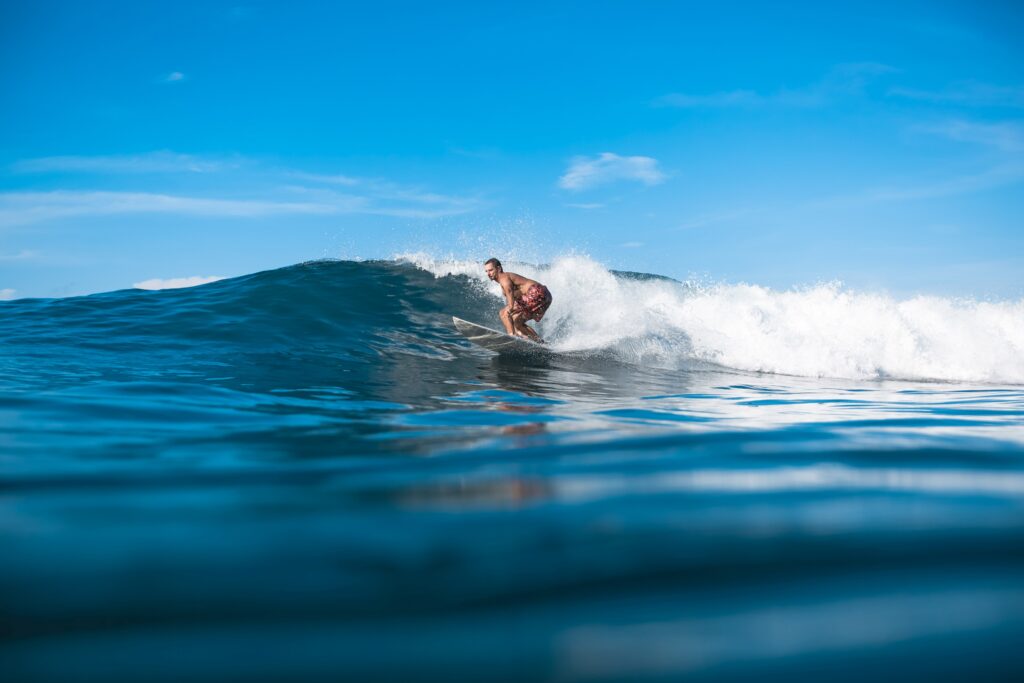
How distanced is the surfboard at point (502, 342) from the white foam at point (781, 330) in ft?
2.53

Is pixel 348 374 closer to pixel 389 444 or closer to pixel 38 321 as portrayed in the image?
pixel 389 444

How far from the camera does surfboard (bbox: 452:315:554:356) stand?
9648 mm

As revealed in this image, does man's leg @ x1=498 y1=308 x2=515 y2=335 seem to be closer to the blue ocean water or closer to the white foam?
the white foam

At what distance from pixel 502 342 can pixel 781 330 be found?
5553mm

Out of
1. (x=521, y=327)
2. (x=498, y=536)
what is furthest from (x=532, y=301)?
(x=498, y=536)

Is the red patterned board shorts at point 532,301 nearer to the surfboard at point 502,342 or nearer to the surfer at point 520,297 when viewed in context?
the surfer at point 520,297

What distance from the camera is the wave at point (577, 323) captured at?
9875 millimetres

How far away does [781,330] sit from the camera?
11781mm

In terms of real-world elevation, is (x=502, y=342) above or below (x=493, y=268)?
below

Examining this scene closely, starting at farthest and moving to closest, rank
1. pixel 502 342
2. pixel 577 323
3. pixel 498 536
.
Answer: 1. pixel 577 323
2. pixel 502 342
3. pixel 498 536

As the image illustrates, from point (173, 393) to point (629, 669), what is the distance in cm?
526

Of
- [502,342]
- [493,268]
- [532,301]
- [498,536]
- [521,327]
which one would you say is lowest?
[498,536]

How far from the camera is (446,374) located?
26.2ft

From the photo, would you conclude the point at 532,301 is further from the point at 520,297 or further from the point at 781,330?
the point at 781,330
